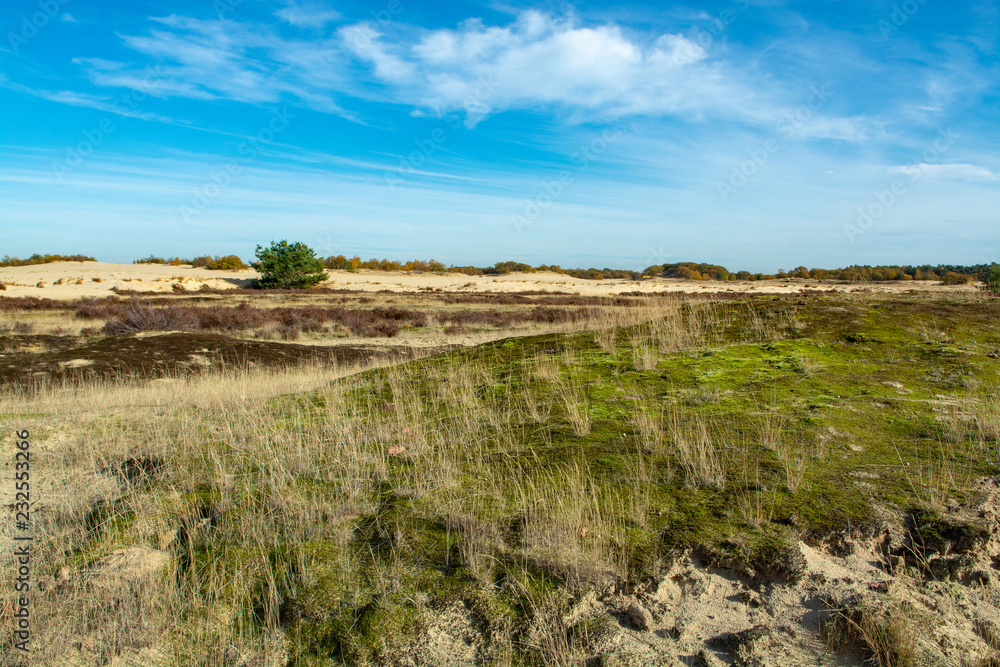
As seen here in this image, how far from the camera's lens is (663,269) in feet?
276

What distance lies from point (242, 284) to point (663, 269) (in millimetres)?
61320

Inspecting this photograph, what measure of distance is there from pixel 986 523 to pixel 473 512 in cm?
316

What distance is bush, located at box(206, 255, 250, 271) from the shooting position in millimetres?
69125

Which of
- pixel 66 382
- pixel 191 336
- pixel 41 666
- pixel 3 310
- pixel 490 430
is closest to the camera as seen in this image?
pixel 41 666

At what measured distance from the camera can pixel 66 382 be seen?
10.4 m

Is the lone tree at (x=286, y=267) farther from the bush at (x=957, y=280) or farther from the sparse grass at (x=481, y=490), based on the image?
the bush at (x=957, y=280)

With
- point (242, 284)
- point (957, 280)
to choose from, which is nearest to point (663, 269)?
point (957, 280)

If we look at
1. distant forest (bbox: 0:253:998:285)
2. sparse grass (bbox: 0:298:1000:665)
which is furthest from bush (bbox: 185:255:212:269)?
sparse grass (bbox: 0:298:1000:665)

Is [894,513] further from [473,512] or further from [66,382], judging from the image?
[66,382]

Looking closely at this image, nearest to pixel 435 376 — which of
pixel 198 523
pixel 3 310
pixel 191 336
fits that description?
pixel 198 523

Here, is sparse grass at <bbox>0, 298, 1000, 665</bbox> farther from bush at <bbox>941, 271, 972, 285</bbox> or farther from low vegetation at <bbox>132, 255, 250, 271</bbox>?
low vegetation at <bbox>132, 255, 250, 271</bbox>

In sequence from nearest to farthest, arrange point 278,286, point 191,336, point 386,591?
1. point 386,591
2. point 191,336
3. point 278,286

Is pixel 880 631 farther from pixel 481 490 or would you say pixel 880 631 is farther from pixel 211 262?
A: pixel 211 262

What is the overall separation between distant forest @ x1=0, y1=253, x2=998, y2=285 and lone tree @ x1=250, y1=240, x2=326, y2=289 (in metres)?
19.0
